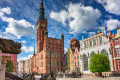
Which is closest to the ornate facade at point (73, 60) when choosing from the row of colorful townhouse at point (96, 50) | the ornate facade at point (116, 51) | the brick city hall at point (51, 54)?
the row of colorful townhouse at point (96, 50)

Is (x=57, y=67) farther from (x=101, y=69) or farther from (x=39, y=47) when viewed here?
(x=101, y=69)

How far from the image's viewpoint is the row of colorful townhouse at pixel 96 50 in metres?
45.0

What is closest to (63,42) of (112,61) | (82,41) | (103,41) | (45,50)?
(45,50)

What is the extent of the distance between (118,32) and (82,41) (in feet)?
67.2

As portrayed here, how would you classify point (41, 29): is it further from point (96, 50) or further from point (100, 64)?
point (100, 64)

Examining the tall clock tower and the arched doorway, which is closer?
the arched doorway

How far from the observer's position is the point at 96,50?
5328 centimetres

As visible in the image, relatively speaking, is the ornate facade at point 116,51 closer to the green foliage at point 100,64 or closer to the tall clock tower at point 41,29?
the green foliage at point 100,64

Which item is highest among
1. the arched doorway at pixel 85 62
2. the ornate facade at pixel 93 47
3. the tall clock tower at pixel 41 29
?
the tall clock tower at pixel 41 29

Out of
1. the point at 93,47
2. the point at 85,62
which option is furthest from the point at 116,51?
the point at 85,62

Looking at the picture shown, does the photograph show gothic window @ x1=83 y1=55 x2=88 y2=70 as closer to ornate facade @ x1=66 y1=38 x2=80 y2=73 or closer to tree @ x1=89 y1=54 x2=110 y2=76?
ornate facade @ x1=66 y1=38 x2=80 y2=73

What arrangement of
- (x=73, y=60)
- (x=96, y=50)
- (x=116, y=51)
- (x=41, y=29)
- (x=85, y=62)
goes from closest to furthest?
(x=116, y=51), (x=96, y=50), (x=85, y=62), (x=73, y=60), (x=41, y=29)

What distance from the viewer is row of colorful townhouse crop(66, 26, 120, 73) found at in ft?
148

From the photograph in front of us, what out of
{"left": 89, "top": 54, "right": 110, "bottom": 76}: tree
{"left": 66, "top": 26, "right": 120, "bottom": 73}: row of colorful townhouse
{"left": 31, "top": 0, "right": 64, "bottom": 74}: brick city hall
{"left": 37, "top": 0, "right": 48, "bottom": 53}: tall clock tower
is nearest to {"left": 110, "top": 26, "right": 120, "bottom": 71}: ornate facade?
{"left": 66, "top": 26, "right": 120, "bottom": 73}: row of colorful townhouse
